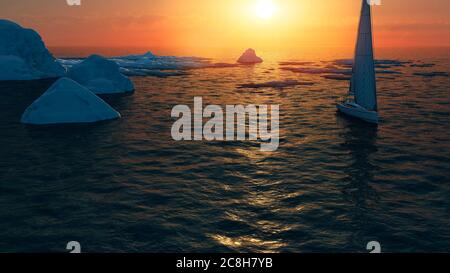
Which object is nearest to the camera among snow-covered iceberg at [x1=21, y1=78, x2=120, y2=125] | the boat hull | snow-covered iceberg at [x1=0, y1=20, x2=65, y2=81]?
snow-covered iceberg at [x1=21, y1=78, x2=120, y2=125]

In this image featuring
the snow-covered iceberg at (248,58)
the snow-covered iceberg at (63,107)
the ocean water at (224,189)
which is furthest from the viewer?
the snow-covered iceberg at (248,58)

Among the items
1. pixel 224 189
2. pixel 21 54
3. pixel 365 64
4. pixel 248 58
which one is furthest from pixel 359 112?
pixel 248 58

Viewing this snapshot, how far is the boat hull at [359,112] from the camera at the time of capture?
28969 millimetres

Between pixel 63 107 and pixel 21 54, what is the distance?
42.0 metres

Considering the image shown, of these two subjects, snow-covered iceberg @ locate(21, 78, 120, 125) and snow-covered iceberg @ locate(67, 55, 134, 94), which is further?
snow-covered iceberg @ locate(67, 55, 134, 94)

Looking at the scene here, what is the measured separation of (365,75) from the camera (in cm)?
3097

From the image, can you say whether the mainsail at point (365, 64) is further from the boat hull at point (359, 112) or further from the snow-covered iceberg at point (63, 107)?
the snow-covered iceberg at point (63, 107)

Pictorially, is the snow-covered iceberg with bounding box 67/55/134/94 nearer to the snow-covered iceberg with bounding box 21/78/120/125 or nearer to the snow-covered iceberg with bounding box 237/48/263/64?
the snow-covered iceberg with bounding box 21/78/120/125

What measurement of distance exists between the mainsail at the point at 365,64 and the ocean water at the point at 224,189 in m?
2.84

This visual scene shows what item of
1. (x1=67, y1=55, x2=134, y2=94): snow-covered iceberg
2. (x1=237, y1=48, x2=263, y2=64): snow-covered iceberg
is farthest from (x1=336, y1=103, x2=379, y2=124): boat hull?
(x1=237, y1=48, x2=263, y2=64): snow-covered iceberg

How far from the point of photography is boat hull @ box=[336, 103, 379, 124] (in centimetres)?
2897

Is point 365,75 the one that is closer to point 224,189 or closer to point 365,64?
point 365,64

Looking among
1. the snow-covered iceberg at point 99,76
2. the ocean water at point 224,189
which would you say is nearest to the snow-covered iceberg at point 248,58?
the snow-covered iceberg at point 99,76

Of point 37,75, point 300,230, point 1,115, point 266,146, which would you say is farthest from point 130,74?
point 300,230
